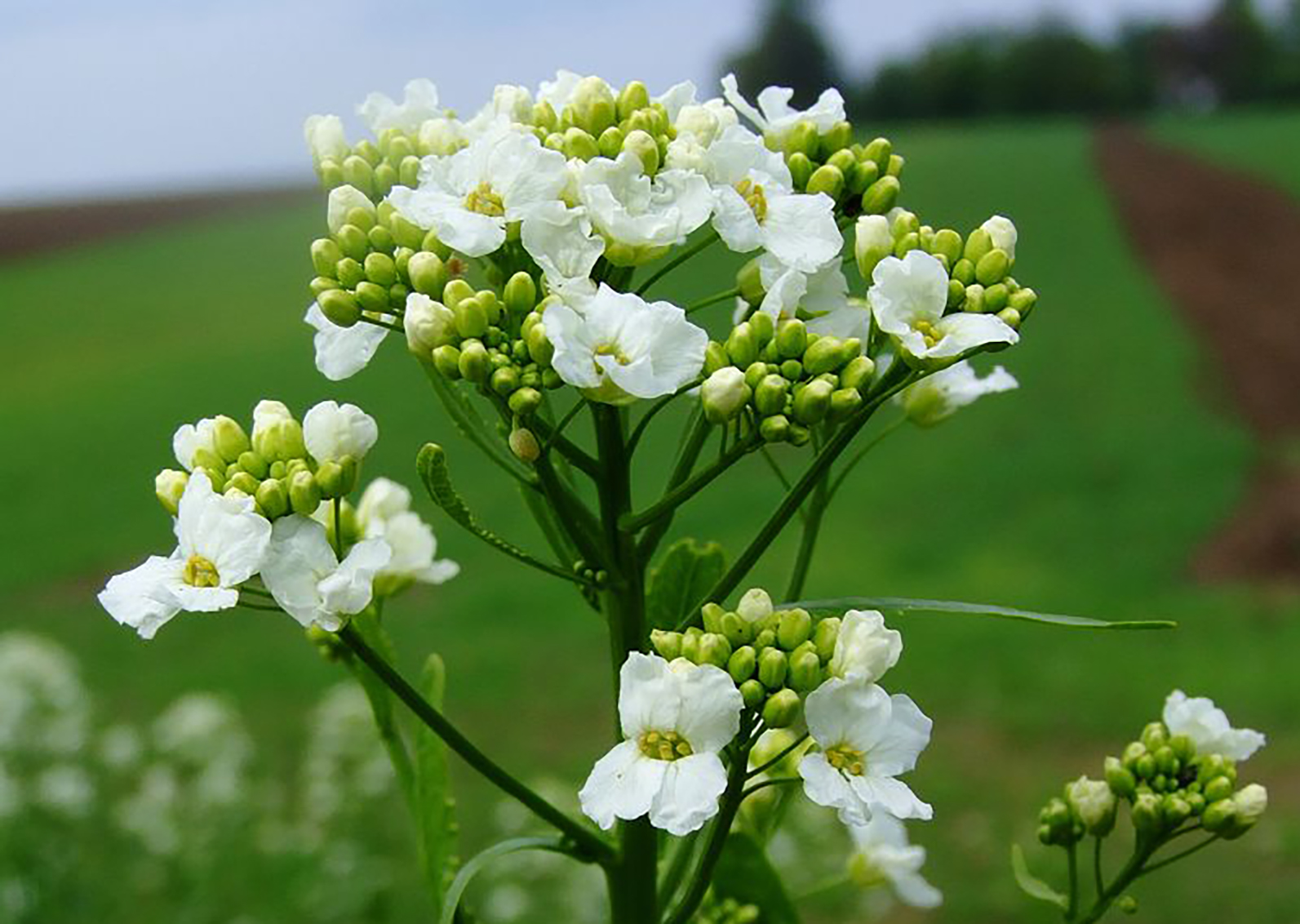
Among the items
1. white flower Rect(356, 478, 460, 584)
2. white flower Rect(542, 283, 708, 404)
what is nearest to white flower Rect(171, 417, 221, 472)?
white flower Rect(356, 478, 460, 584)

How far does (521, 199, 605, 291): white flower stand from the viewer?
4.02ft

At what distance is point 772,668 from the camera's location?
1.22 m

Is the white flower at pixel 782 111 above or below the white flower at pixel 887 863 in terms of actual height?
above

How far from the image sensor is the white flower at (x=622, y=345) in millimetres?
1161

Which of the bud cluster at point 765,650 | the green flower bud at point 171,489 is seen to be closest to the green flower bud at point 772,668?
the bud cluster at point 765,650

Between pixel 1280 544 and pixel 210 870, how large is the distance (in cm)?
851

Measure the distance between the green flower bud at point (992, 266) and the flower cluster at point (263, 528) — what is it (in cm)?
57

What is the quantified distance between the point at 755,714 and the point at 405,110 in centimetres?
72

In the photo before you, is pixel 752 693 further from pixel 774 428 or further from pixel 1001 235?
pixel 1001 235

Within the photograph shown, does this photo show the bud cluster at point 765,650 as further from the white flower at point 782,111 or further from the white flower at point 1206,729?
the white flower at point 1206,729

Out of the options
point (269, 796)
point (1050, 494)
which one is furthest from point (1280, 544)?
point (269, 796)

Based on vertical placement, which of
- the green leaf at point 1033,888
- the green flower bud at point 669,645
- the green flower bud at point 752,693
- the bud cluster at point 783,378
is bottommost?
the green leaf at point 1033,888

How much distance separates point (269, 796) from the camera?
5.27 meters

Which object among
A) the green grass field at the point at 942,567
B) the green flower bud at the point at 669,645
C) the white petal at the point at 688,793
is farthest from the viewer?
the green grass field at the point at 942,567
